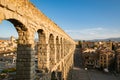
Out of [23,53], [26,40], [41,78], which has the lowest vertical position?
[41,78]

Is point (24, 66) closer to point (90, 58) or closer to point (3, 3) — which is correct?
point (3, 3)

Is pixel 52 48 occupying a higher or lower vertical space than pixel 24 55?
higher

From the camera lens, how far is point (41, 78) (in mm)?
11758

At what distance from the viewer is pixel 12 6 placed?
24.6ft

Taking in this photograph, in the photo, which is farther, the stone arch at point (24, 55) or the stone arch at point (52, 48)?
the stone arch at point (52, 48)

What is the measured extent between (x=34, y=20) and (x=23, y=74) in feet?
10.2

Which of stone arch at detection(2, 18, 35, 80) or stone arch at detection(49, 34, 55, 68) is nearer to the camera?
stone arch at detection(2, 18, 35, 80)

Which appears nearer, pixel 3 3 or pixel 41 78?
pixel 3 3

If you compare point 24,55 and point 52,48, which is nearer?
point 24,55

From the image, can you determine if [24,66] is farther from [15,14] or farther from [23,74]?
[15,14]

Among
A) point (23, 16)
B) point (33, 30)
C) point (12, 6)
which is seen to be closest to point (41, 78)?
point (33, 30)

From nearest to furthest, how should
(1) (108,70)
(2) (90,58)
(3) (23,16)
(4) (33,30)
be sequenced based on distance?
(3) (23,16), (4) (33,30), (1) (108,70), (2) (90,58)

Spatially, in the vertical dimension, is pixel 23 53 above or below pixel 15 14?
below

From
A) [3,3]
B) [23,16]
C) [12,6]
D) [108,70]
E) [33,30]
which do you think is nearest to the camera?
[3,3]
